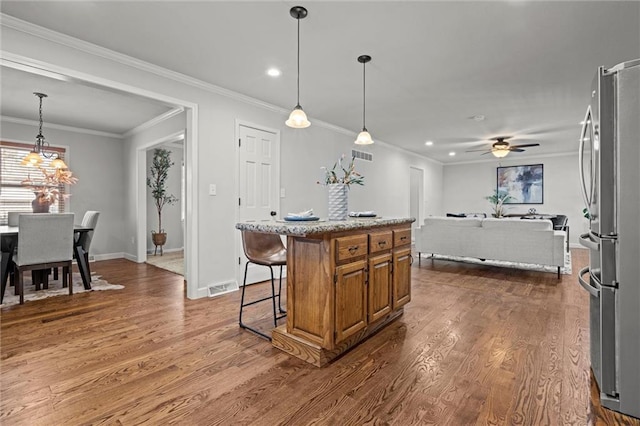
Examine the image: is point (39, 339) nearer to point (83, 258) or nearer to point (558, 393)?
point (83, 258)

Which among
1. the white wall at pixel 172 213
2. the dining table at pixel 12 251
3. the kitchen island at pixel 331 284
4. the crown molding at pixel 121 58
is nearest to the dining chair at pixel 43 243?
the dining table at pixel 12 251

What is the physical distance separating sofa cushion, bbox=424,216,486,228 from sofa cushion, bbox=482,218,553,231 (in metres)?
0.12

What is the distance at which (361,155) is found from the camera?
6.38 meters

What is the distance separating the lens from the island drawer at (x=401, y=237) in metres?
2.73

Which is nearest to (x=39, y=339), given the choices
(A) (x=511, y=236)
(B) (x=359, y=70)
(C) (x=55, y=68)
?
(C) (x=55, y=68)

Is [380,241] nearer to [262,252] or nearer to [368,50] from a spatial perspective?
[262,252]

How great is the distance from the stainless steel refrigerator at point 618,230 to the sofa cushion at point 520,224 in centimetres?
335

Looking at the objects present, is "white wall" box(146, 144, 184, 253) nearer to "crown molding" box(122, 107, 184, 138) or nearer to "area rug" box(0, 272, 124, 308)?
"crown molding" box(122, 107, 184, 138)

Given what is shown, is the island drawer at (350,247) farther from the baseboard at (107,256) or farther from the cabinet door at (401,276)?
the baseboard at (107,256)

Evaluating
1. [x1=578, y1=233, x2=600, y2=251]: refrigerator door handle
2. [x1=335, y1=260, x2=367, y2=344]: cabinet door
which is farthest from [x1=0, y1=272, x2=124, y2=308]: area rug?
[x1=578, y1=233, x2=600, y2=251]: refrigerator door handle

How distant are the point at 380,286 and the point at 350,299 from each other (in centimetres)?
42

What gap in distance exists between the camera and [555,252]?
14.8ft

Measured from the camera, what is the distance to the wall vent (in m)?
3.71

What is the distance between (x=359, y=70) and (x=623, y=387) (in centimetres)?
311
